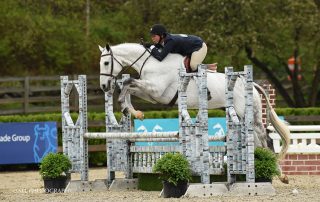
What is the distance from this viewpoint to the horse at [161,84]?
11.5m

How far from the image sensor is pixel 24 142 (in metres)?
18.5

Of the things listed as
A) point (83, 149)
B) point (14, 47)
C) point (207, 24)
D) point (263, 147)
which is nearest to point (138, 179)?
point (83, 149)

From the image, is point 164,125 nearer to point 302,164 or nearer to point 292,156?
point 292,156

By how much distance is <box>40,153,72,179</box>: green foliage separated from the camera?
39.3ft

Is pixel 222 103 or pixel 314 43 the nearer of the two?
pixel 222 103

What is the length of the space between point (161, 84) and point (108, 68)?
2.27 ft

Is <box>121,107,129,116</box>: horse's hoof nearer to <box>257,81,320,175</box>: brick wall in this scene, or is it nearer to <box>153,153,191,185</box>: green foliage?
<box>153,153,191,185</box>: green foliage

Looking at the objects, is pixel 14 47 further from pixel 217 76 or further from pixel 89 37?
pixel 217 76

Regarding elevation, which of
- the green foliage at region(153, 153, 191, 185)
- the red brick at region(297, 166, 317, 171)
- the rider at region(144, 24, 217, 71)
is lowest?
the red brick at region(297, 166, 317, 171)

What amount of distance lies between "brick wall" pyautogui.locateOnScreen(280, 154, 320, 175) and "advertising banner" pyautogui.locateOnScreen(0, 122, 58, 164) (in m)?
5.63

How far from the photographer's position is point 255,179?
10.7 m

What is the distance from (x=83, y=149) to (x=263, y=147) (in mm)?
2246

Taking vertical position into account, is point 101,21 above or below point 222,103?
above

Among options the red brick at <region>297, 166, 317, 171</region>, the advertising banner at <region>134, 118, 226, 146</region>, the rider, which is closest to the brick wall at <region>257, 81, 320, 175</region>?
the red brick at <region>297, 166, 317, 171</region>
